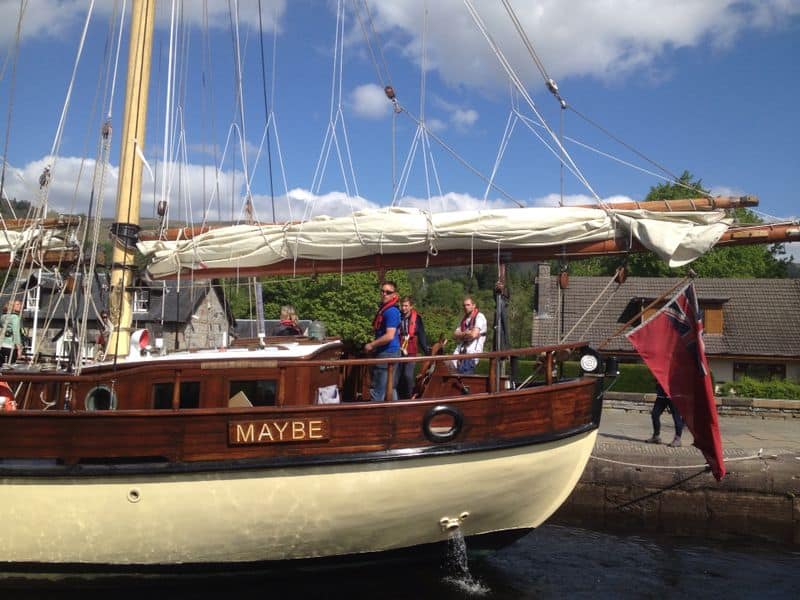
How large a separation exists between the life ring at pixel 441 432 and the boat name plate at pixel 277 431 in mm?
1006

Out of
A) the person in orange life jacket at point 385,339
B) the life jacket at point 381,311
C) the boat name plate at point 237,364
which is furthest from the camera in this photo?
the life jacket at point 381,311

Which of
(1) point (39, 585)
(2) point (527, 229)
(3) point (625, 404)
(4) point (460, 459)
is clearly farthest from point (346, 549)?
(3) point (625, 404)

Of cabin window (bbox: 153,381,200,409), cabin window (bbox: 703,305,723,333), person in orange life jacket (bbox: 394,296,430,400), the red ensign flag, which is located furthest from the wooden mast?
cabin window (bbox: 703,305,723,333)

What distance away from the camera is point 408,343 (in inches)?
358

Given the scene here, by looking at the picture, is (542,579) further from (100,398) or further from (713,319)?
(713,319)

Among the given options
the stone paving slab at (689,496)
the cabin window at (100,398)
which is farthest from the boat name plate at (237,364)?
the stone paving slab at (689,496)

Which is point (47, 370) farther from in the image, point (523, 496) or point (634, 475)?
point (634, 475)

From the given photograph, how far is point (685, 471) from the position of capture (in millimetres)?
11672

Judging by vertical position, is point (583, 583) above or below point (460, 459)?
below

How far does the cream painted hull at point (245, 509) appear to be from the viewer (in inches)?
289

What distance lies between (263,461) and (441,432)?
1.82m

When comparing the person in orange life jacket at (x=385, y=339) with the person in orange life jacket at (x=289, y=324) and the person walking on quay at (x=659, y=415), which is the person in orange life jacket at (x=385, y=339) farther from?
the person walking on quay at (x=659, y=415)

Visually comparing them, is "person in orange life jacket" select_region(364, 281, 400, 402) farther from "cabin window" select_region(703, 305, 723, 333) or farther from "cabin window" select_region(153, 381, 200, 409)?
"cabin window" select_region(703, 305, 723, 333)

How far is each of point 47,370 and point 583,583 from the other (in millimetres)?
6908
